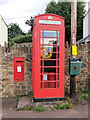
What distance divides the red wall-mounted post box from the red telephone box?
0.84m

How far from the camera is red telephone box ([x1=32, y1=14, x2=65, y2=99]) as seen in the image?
4520 mm

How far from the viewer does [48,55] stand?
466cm

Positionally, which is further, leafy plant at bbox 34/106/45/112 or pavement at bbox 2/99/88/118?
leafy plant at bbox 34/106/45/112

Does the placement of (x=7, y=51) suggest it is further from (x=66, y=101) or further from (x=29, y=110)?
(x=66, y=101)

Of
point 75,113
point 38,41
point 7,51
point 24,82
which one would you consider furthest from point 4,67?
point 75,113

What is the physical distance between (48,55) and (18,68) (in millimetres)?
1354

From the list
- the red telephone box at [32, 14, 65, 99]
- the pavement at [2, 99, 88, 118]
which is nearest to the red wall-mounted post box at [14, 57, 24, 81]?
the red telephone box at [32, 14, 65, 99]

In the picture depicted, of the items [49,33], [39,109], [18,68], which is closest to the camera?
[39,109]

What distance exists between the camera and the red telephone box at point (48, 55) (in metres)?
4.52

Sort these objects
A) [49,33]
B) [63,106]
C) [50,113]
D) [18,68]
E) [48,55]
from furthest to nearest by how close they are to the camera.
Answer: [18,68] < [48,55] < [49,33] < [63,106] < [50,113]

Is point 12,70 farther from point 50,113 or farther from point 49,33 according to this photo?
point 50,113

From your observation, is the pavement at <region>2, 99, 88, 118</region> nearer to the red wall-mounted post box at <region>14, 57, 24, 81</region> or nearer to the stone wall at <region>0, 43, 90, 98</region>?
the stone wall at <region>0, 43, 90, 98</region>

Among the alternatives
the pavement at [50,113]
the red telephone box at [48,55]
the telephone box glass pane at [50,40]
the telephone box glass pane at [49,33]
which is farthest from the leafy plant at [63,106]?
the telephone box glass pane at [49,33]

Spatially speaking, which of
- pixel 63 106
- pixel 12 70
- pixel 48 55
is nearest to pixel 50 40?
pixel 48 55
